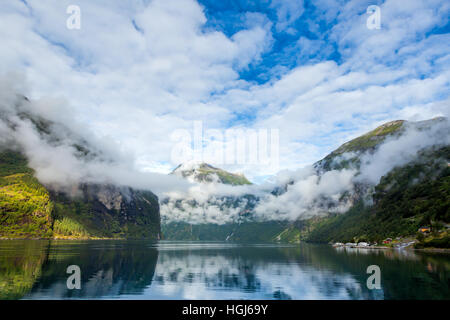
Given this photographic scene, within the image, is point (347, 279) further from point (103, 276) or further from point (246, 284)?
point (103, 276)
